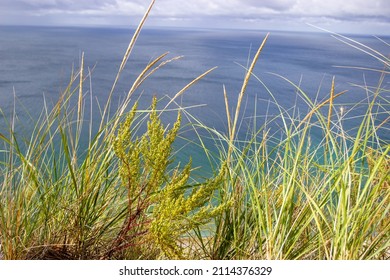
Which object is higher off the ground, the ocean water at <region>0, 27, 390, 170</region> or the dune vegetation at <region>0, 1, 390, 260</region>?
the dune vegetation at <region>0, 1, 390, 260</region>

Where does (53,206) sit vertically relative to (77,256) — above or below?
above

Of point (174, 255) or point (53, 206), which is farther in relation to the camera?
point (53, 206)

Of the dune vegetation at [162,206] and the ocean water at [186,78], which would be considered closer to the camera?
the dune vegetation at [162,206]

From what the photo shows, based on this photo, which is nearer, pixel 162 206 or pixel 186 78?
pixel 162 206

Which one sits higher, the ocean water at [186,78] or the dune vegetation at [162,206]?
the dune vegetation at [162,206]

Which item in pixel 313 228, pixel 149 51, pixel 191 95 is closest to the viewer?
pixel 313 228

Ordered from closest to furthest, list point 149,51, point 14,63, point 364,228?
point 364,228 < point 14,63 < point 149,51

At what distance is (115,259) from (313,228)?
21.6 inches

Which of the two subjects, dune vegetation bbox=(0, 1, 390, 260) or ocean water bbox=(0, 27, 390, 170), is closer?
dune vegetation bbox=(0, 1, 390, 260)

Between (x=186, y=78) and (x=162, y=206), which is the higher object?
(x=162, y=206)

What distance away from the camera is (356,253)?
97 cm

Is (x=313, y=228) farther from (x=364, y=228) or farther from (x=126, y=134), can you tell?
(x=126, y=134)

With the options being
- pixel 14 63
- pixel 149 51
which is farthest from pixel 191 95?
pixel 149 51

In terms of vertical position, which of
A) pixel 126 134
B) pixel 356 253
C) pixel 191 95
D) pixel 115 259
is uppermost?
pixel 126 134
